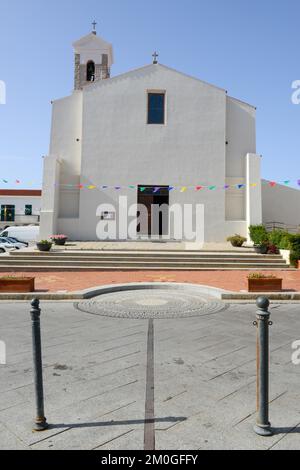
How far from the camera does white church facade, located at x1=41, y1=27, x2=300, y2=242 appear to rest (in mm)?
24656

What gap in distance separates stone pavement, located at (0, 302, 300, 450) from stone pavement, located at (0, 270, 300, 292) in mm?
4324

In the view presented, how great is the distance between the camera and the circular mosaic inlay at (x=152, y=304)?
27.4 feet

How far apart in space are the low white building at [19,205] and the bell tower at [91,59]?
22.8 m

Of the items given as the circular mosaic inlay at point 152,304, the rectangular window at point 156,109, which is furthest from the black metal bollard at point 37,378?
the rectangular window at point 156,109

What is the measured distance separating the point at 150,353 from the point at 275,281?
6060mm

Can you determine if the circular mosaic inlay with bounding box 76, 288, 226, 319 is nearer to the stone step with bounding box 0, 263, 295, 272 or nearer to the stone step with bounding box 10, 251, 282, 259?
the stone step with bounding box 0, 263, 295, 272

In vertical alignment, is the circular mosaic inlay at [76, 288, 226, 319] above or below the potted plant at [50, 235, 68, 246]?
below

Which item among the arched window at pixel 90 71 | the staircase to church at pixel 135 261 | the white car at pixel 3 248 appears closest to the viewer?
the staircase to church at pixel 135 261

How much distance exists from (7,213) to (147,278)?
4254 centimetres

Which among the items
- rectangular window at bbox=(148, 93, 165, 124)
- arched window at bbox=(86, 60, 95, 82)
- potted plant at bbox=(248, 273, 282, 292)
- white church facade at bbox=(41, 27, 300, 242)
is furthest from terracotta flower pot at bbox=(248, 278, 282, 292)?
arched window at bbox=(86, 60, 95, 82)

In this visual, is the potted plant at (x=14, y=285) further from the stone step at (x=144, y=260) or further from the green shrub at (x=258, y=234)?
the green shrub at (x=258, y=234)

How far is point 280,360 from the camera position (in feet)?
17.4

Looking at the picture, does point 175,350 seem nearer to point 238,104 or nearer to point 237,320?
point 237,320

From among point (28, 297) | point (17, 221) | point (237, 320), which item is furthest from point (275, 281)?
point (17, 221)
